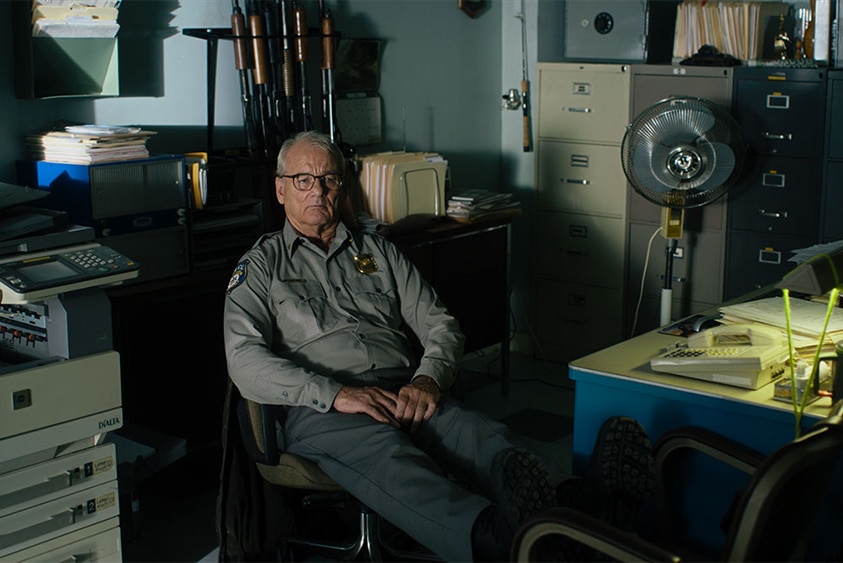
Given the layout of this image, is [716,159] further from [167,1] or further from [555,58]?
[167,1]

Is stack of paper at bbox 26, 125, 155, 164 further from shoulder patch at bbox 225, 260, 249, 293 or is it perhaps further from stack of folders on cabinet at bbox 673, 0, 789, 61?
stack of folders on cabinet at bbox 673, 0, 789, 61

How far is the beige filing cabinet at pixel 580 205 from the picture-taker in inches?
189

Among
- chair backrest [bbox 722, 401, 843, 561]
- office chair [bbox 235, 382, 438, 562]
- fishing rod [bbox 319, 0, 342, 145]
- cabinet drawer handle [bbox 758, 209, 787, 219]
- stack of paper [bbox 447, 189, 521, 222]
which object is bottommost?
office chair [bbox 235, 382, 438, 562]

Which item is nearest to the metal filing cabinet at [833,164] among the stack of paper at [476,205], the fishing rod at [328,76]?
the stack of paper at [476,205]

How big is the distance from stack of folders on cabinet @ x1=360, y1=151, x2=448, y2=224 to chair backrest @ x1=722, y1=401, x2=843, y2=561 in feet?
8.45

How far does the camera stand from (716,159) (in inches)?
160

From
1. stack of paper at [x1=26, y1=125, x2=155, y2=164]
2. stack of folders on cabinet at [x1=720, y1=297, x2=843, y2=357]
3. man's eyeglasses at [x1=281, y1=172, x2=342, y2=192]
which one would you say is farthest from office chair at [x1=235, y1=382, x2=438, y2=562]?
stack of folders on cabinet at [x1=720, y1=297, x2=843, y2=357]

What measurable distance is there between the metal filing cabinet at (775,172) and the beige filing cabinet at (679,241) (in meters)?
0.08

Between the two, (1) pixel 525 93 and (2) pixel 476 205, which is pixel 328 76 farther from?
(1) pixel 525 93

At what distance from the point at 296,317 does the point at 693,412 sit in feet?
3.69

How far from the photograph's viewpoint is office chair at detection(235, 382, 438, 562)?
103 inches

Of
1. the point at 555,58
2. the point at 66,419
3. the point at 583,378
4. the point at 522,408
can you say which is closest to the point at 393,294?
the point at 583,378

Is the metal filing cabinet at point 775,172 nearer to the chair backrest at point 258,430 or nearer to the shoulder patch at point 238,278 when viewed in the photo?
the shoulder patch at point 238,278

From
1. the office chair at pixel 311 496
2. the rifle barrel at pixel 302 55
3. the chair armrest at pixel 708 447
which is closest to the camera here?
the chair armrest at pixel 708 447
